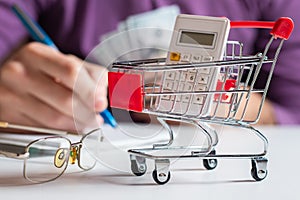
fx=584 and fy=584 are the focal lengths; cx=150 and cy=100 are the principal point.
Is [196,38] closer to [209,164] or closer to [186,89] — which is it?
[186,89]

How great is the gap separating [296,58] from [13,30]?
0.65 meters

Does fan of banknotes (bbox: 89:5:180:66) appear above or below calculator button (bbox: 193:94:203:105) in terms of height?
above

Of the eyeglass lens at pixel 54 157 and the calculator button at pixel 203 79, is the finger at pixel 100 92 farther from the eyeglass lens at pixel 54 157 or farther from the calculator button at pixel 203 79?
the calculator button at pixel 203 79

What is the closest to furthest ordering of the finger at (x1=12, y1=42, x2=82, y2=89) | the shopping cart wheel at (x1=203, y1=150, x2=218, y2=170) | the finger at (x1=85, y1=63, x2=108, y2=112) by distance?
the shopping cart wheel at (x1=203, y1=150, x2=218, y2=170) < the finger at (x1=85, y1=63, x2=108, y2=112) < the finger at (x1=12, y1=42, x2=82, y2=89)

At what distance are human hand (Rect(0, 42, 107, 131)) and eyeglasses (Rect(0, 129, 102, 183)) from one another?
0.64ft

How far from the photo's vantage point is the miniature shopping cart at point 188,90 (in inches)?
21.8

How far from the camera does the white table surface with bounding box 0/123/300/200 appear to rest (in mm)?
543

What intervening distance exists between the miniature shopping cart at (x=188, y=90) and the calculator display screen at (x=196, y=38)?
0.08ft

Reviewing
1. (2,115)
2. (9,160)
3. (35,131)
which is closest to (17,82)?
(2,115)

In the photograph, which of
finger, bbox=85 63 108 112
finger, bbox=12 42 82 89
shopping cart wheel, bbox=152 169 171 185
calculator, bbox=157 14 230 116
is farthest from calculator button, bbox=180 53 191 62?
finger, bbox=12 42 82 89

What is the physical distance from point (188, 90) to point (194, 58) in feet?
0.10

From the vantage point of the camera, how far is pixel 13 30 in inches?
51.7

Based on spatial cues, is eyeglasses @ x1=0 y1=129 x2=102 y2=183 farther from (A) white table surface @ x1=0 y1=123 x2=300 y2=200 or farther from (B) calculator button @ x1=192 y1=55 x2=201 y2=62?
(B) calculator button @ x1=192 y1=55 x2=201 y2=62

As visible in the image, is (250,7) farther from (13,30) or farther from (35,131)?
(35,131)
